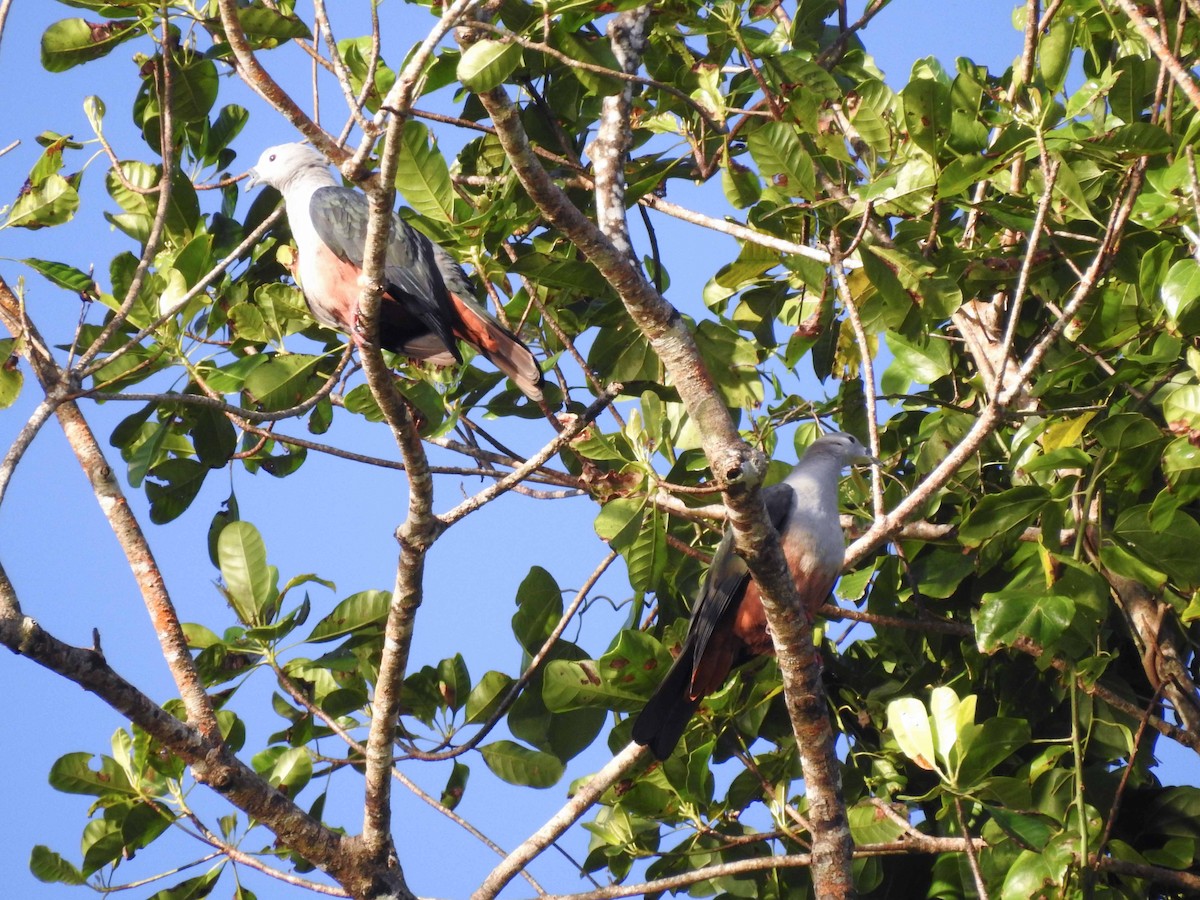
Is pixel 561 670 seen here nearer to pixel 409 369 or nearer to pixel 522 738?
pixel 522 738

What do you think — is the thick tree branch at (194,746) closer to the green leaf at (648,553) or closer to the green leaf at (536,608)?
the green leaf at (536,608)

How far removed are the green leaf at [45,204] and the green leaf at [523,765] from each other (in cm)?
204

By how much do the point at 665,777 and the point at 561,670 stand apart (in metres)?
0.47

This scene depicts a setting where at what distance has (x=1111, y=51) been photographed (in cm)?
422

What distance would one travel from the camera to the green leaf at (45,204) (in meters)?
3.28

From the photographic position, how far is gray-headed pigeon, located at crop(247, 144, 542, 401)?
12.8 feet

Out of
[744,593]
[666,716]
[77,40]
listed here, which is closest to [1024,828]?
[666,716]

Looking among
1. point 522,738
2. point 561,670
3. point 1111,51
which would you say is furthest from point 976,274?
point 522,738

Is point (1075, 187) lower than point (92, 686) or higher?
higher

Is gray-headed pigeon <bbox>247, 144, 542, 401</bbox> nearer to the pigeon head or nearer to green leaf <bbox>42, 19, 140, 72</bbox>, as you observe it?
the pigeon head

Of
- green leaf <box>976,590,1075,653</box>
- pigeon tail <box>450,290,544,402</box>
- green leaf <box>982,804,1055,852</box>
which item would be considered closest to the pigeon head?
pigeon tail <box>450,290,544,402</box>

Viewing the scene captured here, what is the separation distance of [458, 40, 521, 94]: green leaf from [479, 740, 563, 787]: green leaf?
2.13 metres

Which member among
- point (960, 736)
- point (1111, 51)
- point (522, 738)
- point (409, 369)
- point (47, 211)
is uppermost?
point (1111, 51)

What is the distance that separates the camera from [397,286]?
4133mm
